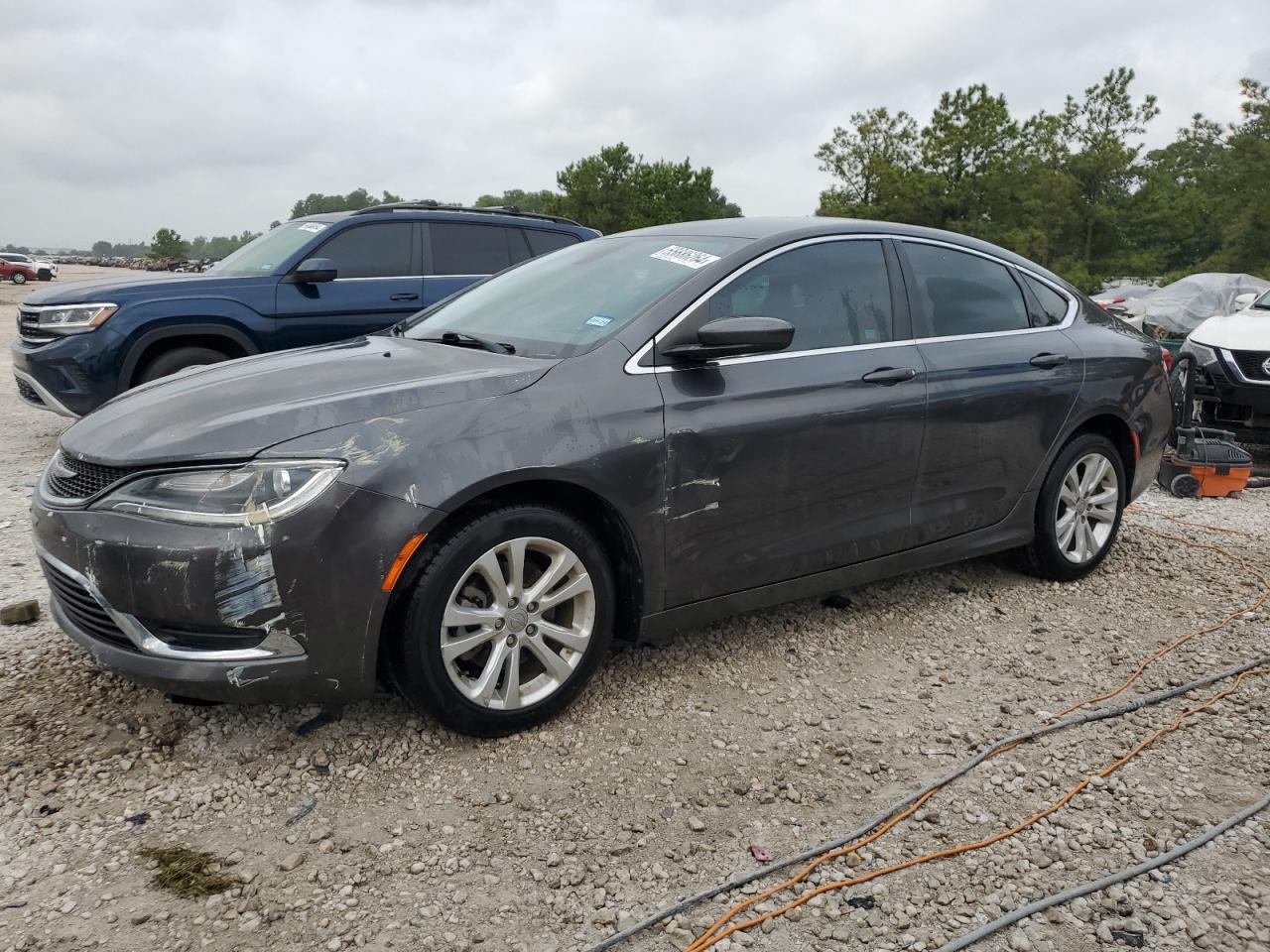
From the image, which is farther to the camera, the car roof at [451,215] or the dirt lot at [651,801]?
the car roof at [451,215]

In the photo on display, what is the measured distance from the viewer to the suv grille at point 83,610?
9.42 ft

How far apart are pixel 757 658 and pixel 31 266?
5436cm

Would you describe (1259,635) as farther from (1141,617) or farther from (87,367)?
(87,367)

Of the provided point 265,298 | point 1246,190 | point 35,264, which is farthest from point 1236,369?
point 35,264

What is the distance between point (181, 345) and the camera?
6980 mm

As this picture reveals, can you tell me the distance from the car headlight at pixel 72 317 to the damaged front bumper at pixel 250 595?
4462 mm

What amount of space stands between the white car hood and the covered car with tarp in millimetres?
8978

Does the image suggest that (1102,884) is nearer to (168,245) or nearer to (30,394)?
(30,394)

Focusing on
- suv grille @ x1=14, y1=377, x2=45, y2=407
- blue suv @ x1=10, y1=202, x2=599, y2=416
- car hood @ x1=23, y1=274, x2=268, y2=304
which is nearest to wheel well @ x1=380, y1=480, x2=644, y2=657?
blue suv @ x1=10, y1=202, x2=599, y2=416

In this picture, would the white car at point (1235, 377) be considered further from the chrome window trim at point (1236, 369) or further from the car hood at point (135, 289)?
the car hood at point (135, 289)

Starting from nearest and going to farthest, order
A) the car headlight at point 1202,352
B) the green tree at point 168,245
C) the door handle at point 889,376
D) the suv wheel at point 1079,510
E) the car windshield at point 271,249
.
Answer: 1. the door handle at point 889,376
2. the suv wheel at point 1079,510
3. the car windshield at point 271,249
4. the car headlight at point 1202,352
5. the green tree at point 168,245

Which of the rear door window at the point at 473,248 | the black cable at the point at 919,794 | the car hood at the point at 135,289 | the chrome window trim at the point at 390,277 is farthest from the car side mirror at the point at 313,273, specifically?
the black cable at the point at 919,794

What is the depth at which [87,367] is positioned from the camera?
6.66 m

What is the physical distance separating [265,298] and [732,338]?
497 cm
